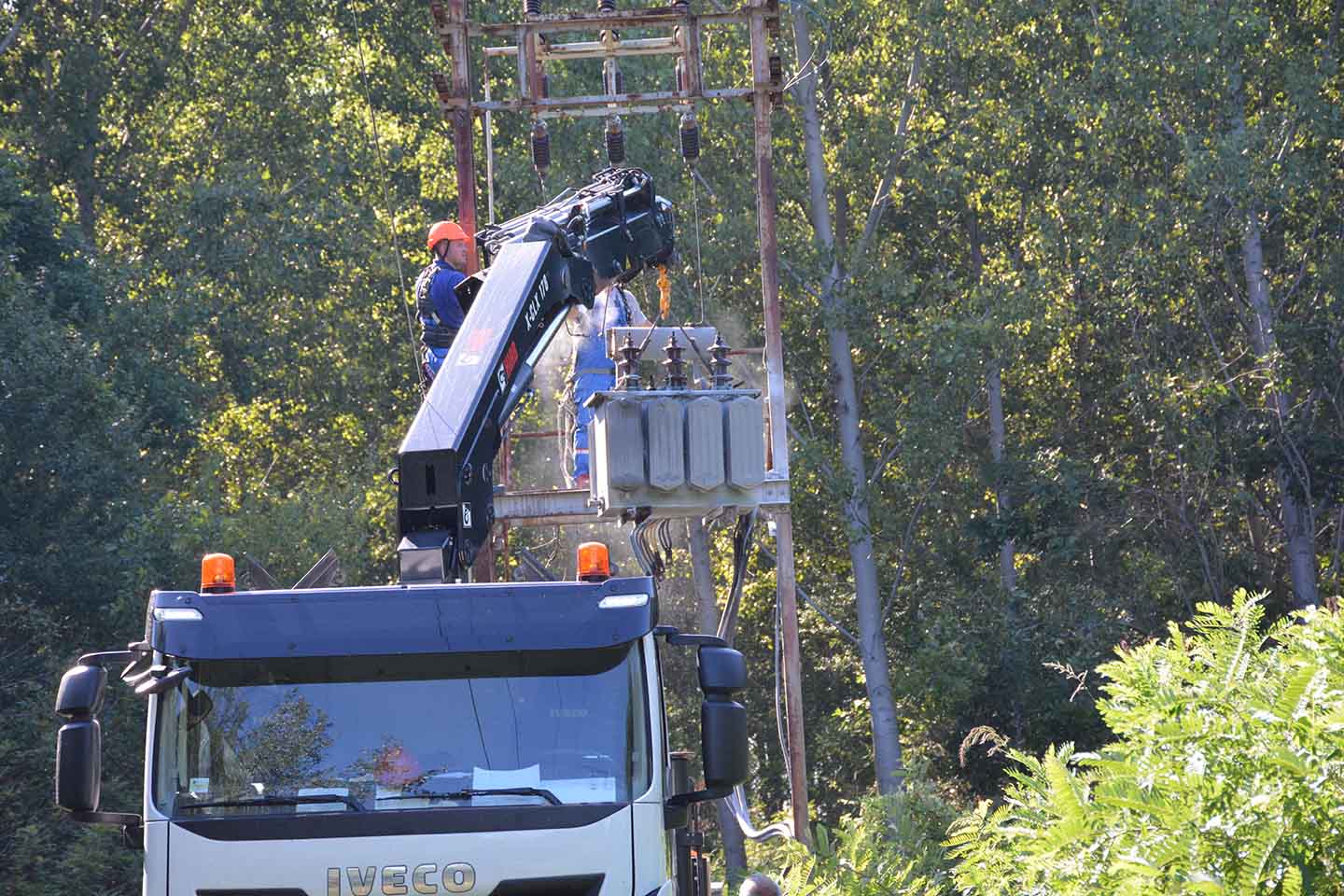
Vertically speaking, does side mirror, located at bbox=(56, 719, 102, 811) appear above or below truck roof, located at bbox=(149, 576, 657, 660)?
below

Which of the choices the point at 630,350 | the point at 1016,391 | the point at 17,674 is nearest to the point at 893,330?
the point at 1016,391

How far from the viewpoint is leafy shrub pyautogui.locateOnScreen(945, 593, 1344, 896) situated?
6379 mm

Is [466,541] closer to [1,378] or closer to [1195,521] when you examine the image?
[1,378]

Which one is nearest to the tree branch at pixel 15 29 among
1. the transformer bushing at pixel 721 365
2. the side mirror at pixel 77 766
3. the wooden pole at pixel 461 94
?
the wooden pole at pixel 461 94

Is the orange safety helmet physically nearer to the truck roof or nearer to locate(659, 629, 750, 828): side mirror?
the truck roof

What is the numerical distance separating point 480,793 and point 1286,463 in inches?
945

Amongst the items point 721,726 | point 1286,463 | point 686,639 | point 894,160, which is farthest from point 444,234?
point 894,160

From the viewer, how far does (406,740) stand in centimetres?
768

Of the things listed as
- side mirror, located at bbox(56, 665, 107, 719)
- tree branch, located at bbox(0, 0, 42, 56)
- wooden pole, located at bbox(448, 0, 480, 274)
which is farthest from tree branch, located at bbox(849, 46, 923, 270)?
side mirror, located at bbox(56, 665, 107, 719)

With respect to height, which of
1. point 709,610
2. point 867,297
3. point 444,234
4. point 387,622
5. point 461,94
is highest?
point 461,94

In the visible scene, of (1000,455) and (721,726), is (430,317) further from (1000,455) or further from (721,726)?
(1000,455)

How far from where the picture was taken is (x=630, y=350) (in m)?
12.2

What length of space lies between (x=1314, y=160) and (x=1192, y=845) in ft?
82.2

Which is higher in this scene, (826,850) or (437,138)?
(437,138)
